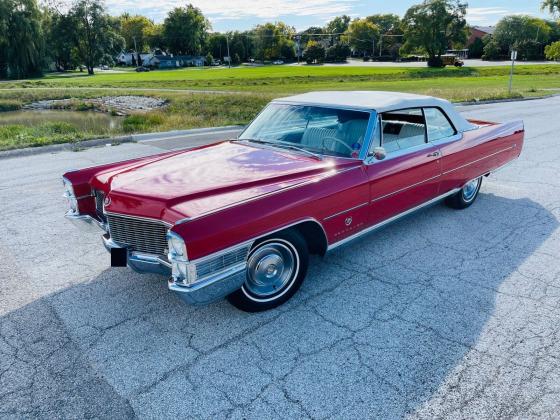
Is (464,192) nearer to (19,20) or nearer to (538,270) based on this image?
(538,270)

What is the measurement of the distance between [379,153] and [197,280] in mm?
1952

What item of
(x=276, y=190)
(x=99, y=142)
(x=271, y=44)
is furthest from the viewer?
(x=271, y=44)

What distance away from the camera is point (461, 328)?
3.10 metres

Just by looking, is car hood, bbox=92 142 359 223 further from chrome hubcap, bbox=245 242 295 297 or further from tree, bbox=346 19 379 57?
tree, bbox=346 19 379 57

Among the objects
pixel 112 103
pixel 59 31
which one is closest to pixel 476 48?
pixel 59 31

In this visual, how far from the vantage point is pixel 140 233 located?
3.07 metres

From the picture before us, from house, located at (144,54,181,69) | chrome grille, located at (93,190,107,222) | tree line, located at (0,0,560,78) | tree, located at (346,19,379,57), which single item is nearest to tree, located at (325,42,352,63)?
tree line, located at (0,0,560,78)

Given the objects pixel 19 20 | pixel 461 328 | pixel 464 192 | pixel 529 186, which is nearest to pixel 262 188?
pixel 461 328

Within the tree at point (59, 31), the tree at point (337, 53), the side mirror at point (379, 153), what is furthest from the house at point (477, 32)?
the side mirror at point (379, 153)

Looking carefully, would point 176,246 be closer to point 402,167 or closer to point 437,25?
point 402,167

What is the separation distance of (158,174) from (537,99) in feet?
74.9

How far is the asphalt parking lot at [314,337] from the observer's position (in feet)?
8.06

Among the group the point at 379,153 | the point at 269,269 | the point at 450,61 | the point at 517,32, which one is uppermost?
the point at 517,32

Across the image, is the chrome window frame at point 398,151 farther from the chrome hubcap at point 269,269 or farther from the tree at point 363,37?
the tree at point 363,37
